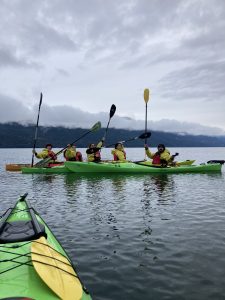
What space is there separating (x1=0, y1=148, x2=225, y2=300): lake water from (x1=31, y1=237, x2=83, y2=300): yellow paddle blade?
1200 millimetres

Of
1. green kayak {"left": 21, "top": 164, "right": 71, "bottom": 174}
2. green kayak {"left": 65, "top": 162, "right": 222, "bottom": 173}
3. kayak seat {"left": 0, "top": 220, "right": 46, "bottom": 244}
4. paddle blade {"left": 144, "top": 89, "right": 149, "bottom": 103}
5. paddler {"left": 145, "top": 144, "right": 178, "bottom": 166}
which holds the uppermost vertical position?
paddle blade {"left": 144, "top": 89, "right": 149, "bottom": 103}

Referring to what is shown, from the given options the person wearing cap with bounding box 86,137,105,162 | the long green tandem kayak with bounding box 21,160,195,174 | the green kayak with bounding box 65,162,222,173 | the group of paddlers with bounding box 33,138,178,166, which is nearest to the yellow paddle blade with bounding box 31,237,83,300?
the green kayak with bounding box 65,162,222,173

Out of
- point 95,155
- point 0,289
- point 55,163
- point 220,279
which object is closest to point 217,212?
point 220,279

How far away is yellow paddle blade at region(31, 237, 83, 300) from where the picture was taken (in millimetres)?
5094

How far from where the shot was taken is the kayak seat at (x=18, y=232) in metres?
7.13

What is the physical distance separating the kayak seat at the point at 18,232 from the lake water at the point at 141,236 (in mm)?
1443

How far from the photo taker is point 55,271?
5.70 meters

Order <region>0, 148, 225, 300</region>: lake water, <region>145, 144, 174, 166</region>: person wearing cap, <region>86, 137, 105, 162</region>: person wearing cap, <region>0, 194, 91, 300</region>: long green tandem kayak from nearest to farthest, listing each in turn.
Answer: <region>0, 194, 91, 300</region>: long green tandem kayak → <region>0, 148, 225, 300</region>: lake water → <region>145, 144, 174, 166</region>: person wearing cap → <region>86, 137, 105, 162</region>: person wearing cap

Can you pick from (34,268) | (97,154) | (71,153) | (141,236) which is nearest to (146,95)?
(97,154)

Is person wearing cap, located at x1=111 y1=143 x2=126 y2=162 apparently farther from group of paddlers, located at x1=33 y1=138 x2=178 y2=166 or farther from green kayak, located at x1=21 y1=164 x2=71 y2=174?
green kayak, located at x1=21 y1=164 x2=71 y2=174

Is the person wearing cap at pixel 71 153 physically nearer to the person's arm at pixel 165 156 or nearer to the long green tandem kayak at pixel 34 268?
the person's arm at pixel 165 156

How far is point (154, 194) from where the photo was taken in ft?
59.4

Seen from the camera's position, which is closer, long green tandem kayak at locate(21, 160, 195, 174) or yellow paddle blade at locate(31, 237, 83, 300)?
yellow paddle blade at locate(31, 237, 83, 300)

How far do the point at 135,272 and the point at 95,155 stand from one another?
874 inches
